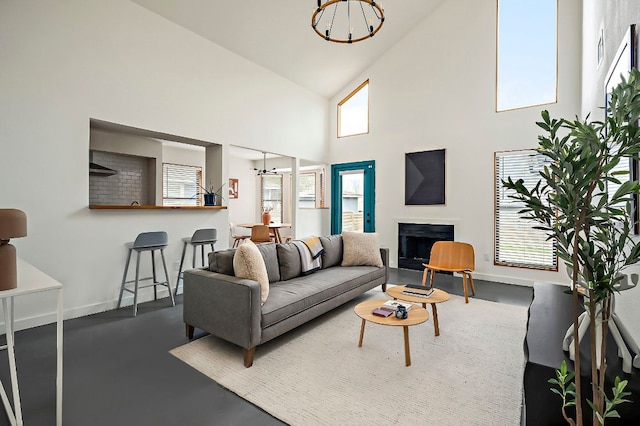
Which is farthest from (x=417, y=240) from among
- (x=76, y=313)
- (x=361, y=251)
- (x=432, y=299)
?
(x=76, y=313)

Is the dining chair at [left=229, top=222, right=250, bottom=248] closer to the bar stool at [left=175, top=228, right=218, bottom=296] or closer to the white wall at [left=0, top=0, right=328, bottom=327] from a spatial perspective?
the bar stool at [left=175, top=228, right=218, bottom=296]

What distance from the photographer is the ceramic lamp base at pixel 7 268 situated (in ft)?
4.94

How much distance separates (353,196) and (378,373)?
483 cm

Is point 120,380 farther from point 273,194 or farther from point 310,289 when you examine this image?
point 273,194

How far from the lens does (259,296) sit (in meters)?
2.44

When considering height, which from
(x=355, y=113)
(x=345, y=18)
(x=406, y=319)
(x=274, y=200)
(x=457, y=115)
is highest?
(x=345, y=18)

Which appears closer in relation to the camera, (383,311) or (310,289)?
(383,311)

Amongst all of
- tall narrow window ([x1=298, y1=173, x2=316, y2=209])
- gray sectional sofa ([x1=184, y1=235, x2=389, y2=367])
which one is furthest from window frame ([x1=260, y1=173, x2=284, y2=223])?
gray sectional sofa ([x1=184, y1=235, x2=389, y2=367])

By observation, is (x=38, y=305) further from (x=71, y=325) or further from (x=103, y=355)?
(x=103, y=355)

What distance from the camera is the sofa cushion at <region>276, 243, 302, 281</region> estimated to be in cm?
344

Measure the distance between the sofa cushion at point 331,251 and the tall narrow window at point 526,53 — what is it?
11.1ft

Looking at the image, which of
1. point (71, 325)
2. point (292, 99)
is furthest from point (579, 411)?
point (292, 99)

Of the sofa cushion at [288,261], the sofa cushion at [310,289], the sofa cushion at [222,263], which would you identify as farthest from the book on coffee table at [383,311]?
the sofa cushion at [222,263]

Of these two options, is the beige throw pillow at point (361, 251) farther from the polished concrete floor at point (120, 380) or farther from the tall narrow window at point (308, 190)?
the tall narrow window at point (308, 190)
